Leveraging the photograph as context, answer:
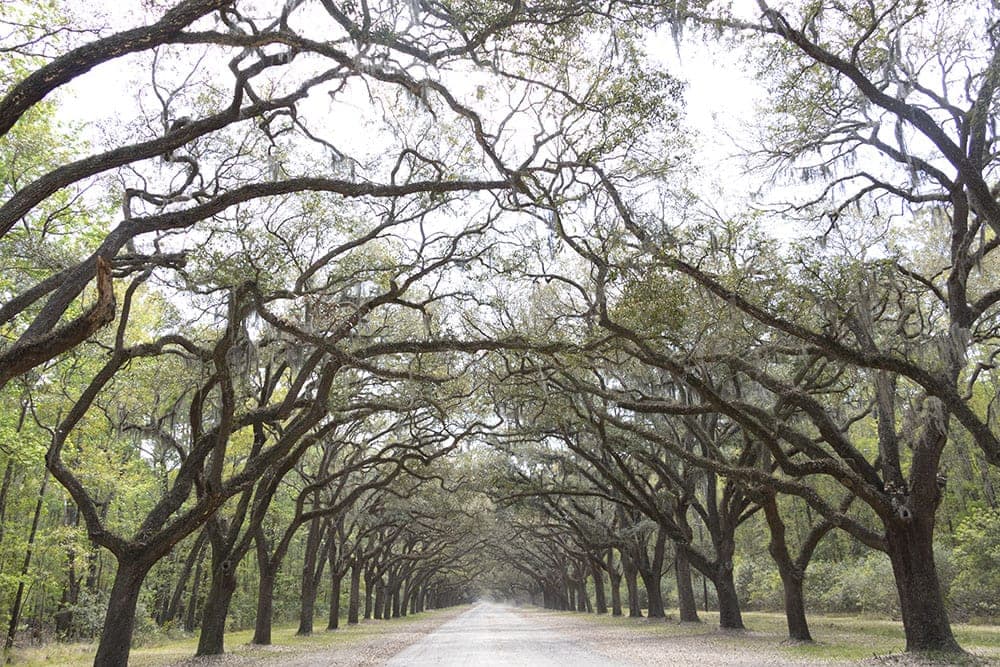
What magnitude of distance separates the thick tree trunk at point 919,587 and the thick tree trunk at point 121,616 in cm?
1270

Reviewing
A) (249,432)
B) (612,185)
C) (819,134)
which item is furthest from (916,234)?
(249,432)

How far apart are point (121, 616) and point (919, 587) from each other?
13230mm

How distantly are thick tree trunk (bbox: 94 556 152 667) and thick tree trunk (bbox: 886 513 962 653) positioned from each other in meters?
12.7

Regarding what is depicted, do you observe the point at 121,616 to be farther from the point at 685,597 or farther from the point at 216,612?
the point at 685,597

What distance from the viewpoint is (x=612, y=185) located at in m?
9.92

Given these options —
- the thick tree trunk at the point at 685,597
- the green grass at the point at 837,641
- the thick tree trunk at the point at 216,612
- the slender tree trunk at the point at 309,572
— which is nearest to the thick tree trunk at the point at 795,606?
the green grass at the point at 837,641

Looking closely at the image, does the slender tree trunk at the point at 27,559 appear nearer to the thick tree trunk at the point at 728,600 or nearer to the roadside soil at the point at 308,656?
the roadside soil at the point at 308,656

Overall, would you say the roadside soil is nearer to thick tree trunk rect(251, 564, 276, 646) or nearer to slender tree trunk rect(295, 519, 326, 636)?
thick tree trunk rect(251, 564, 276, 646)

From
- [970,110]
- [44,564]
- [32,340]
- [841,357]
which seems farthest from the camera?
[44,564]

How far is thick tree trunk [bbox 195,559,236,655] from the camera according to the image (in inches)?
581

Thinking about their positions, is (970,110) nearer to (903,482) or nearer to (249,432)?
(903,482)

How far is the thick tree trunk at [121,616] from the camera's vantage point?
1022 centimetres

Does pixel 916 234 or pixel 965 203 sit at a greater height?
pixel 916 234

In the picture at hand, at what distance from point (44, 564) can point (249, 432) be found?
316 inches
